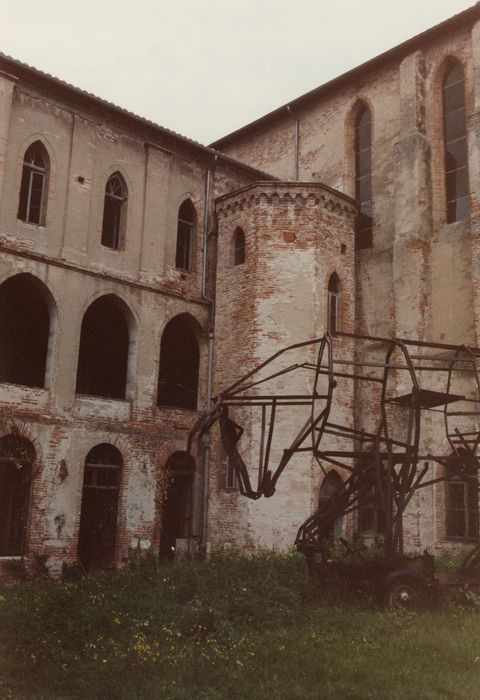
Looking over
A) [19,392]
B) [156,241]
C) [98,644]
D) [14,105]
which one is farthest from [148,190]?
[98,644]

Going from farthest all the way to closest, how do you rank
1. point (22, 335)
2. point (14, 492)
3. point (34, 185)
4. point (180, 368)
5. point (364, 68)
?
point (364, 68) → point (180, 368) → point (22, 335) → point (34, 185) → point (14, 492)

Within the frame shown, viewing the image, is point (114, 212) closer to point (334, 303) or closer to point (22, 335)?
point (22, 335)

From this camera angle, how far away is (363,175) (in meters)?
21.7

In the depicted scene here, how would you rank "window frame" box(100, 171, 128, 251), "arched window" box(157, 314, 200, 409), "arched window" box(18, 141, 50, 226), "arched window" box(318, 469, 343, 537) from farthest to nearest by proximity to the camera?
"arched window" box(157, 314, 200, 409), "window frame" box(100, 171, 128, 251), "arched window" box(318, 469, 343, 537), "arched window" box(18, 141, 50, 226)

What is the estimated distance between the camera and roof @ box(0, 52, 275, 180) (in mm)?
16812

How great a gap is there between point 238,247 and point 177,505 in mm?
7224

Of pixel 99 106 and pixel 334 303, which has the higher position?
pixel 99 106

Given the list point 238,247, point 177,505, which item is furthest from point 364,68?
point 177,505

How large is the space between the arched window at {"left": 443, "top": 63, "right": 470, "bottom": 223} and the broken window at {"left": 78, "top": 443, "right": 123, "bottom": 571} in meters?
10.8

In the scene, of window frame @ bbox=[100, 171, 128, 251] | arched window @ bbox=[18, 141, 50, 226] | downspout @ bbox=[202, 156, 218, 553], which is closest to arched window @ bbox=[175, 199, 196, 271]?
downspout @ bbox=[202, 156, 218, 553]

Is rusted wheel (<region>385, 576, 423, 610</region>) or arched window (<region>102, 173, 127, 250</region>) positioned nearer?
rusted wheel (<region>385, 576, 423, 610</region>)

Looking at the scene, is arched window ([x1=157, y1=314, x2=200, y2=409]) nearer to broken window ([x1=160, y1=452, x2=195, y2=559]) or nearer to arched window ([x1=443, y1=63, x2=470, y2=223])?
broken window ([x1=160, y1=452, x2=195, y2=559])

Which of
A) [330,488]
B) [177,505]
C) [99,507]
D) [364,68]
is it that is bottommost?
[99,507]

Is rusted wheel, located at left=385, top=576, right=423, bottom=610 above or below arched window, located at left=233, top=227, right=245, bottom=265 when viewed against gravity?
below
